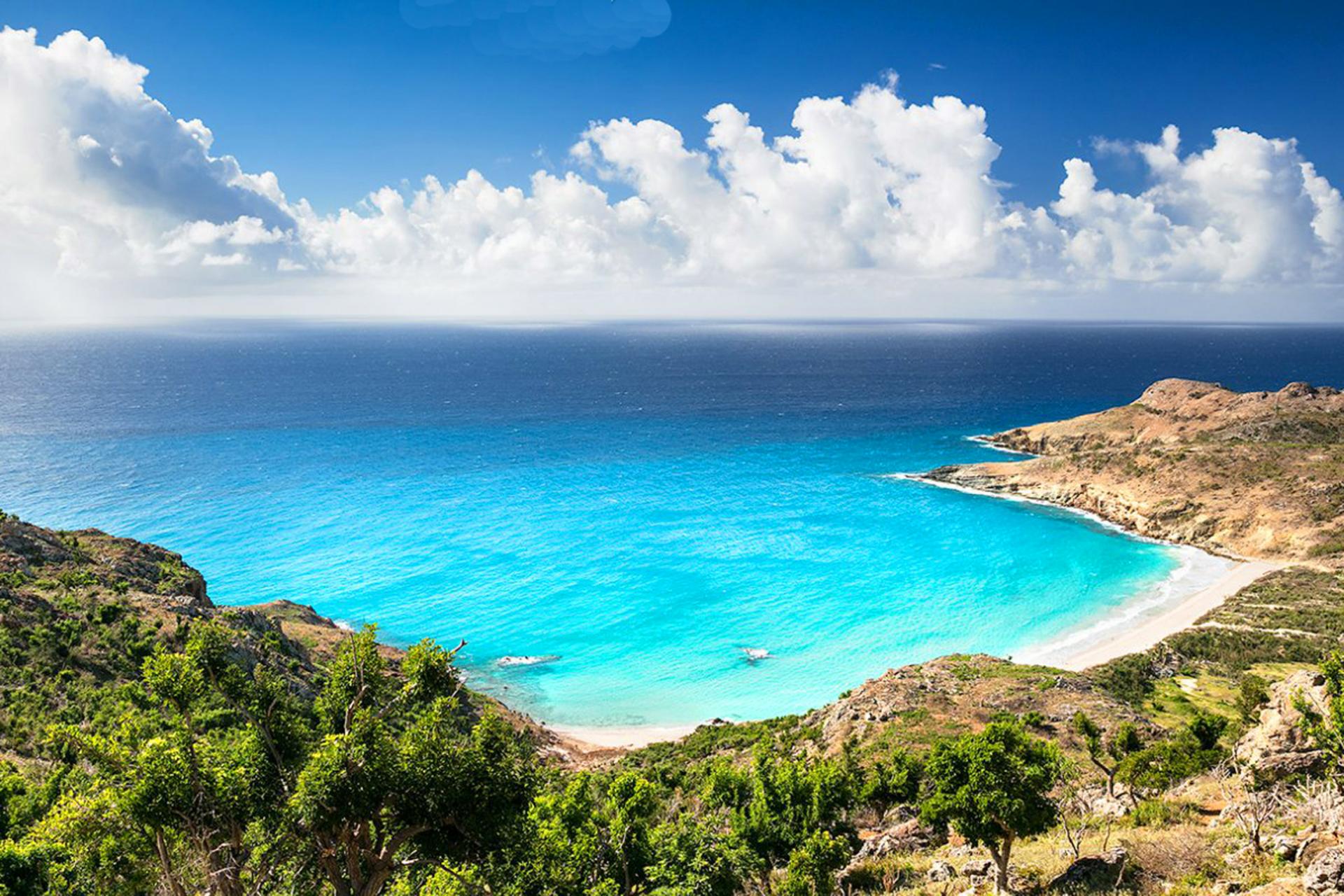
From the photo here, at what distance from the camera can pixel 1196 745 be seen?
115 ft

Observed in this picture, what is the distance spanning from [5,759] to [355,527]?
2703 inches

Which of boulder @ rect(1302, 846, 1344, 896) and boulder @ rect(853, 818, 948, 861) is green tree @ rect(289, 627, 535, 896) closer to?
boulder @ rect(1302, 846, 1344, 896)

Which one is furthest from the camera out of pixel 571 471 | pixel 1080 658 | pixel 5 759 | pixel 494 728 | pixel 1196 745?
pixel 571 471

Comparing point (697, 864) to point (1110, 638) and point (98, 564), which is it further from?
point (1110, 638)

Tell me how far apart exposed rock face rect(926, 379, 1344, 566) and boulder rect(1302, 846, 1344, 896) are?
277 feet

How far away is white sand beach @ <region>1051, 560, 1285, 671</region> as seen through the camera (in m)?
63.4

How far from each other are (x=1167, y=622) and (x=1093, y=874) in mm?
60343

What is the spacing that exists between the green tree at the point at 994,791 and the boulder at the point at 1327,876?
8.00 meters

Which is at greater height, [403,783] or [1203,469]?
[403,783]

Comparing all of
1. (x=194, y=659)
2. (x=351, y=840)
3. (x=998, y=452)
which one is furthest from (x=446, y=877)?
(x=998, y=452)

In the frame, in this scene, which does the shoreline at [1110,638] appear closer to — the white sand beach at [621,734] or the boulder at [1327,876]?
the white sand beach at [621,734]

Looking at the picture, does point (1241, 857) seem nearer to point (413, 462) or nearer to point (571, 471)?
point (571, 471)

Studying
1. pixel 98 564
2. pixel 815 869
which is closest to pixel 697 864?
pixel 815 869

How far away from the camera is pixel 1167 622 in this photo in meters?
68.7
